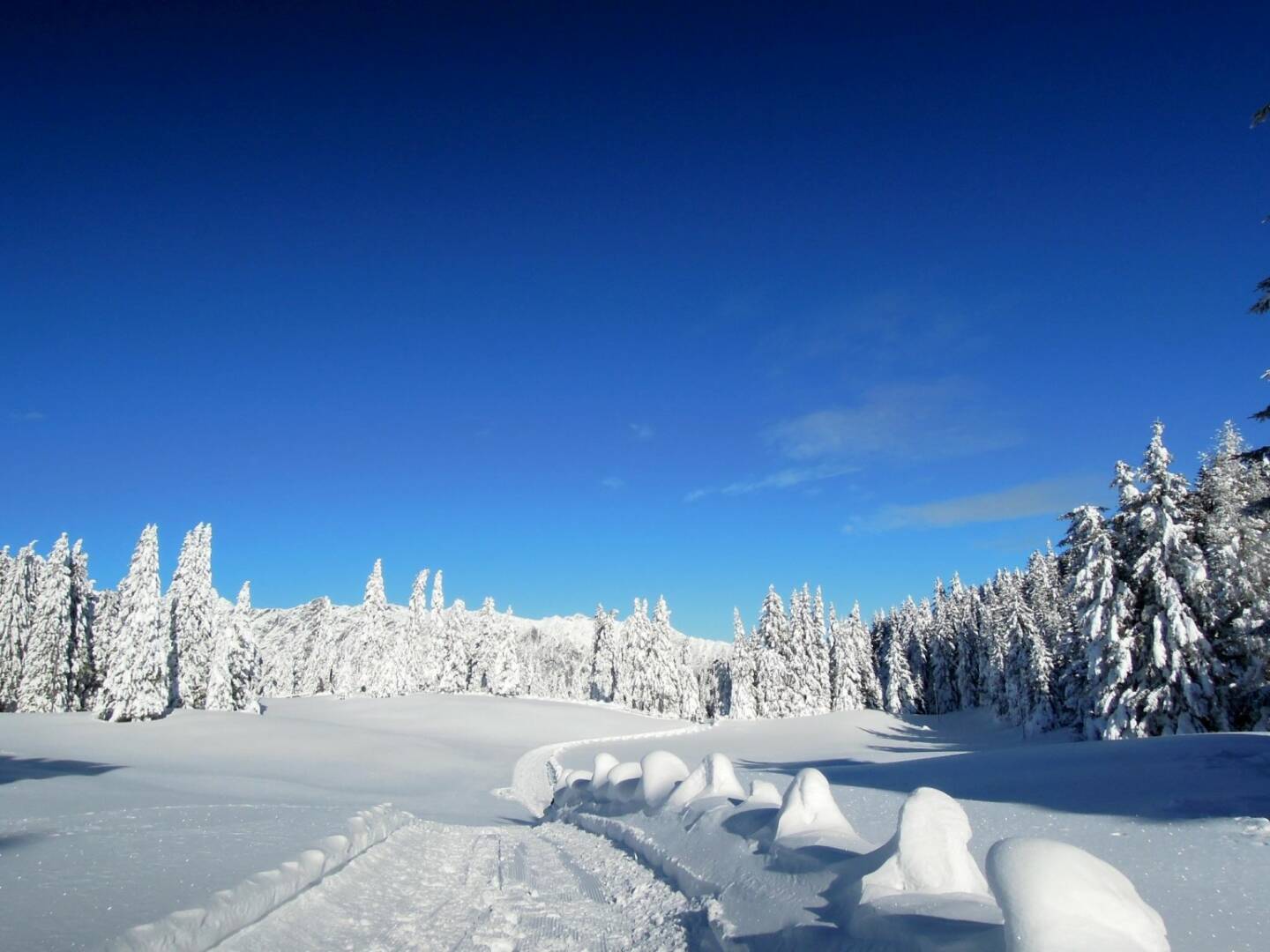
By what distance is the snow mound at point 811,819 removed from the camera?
24.0ft

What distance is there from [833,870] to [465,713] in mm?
52629

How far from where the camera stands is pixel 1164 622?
25312 mm

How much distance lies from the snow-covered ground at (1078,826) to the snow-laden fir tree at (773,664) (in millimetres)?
49242

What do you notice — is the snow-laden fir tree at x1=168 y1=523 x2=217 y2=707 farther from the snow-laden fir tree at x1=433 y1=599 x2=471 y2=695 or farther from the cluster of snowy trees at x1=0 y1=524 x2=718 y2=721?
the snow-laden fir tree at x1=433 y1=599 x2=471 y2=695

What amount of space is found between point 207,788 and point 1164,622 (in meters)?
32.3

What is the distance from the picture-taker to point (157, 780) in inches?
832

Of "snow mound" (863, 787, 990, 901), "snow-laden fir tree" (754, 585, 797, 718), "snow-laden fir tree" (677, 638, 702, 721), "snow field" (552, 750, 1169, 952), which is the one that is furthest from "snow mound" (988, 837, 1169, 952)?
"snow-laden fir tree" (677, 638, 702, 721)

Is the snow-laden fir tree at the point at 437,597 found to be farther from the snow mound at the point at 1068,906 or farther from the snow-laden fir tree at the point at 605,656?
the snow mound at the point at 1068,906

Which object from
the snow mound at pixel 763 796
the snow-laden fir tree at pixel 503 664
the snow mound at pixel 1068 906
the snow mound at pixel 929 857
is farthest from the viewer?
the snow-laden fir tree at pixel 503 664

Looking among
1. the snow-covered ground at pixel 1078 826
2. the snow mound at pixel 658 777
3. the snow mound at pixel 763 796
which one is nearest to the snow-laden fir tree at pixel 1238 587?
the snow-covered ground at pixel 1078 826

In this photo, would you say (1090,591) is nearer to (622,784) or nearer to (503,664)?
(622,784)

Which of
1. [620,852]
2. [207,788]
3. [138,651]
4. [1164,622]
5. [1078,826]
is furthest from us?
[138,651]

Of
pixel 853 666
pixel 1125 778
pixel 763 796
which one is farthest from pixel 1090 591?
pixel 853 666

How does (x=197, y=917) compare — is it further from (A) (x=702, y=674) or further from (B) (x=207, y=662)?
(A) (x=702, y=674)
